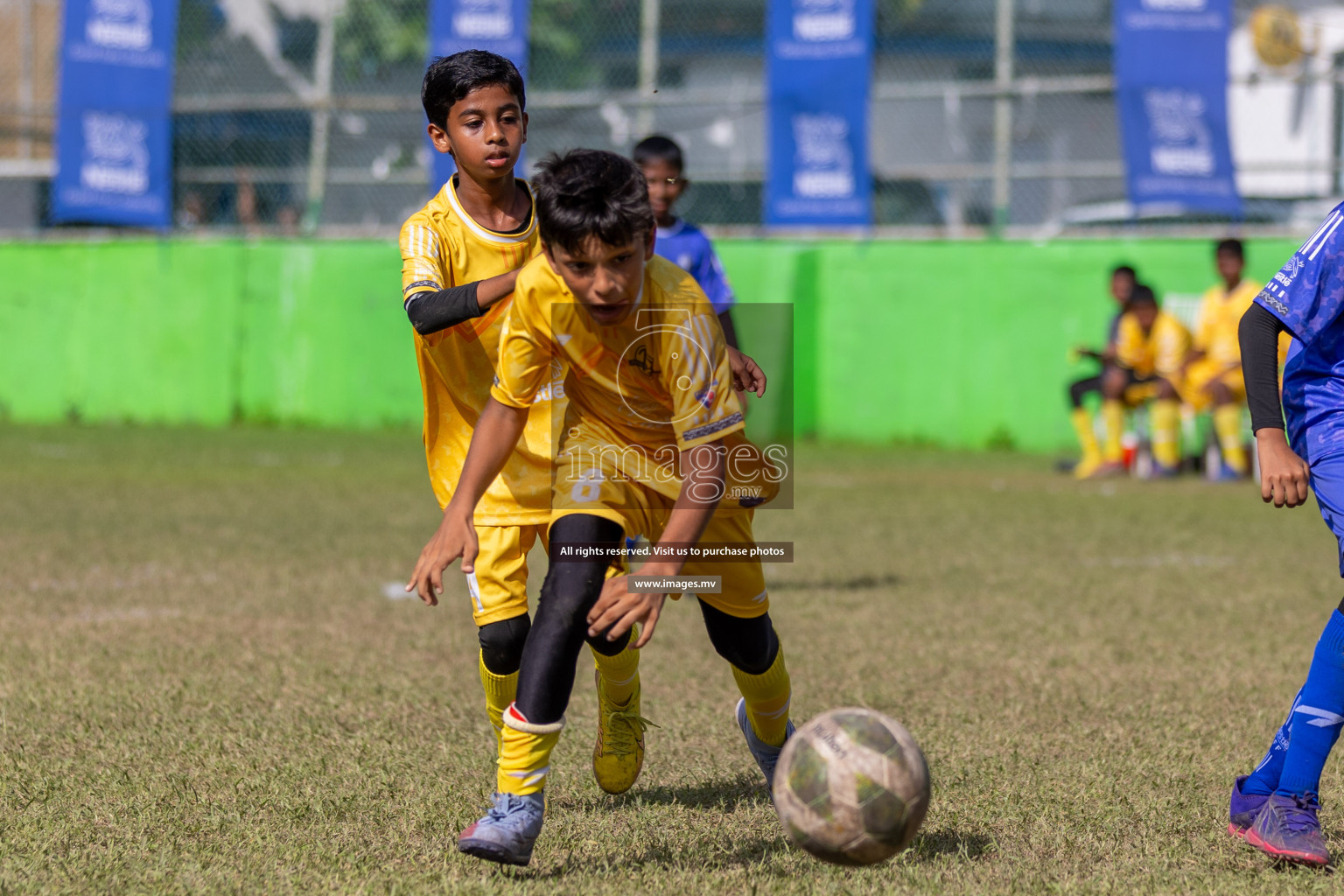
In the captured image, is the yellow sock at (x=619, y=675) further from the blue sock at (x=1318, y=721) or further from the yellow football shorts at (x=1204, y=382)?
the yellow football shorts at (x=1204, y=382)

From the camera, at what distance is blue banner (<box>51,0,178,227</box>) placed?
17000mm

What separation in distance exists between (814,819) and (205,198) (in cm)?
1604

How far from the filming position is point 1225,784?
4133 millimetres

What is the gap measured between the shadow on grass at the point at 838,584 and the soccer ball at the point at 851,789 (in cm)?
425

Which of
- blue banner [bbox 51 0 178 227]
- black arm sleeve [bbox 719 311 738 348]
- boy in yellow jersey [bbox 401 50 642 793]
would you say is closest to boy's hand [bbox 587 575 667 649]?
boy in yellow jersey [bbox 401 50 642 793]

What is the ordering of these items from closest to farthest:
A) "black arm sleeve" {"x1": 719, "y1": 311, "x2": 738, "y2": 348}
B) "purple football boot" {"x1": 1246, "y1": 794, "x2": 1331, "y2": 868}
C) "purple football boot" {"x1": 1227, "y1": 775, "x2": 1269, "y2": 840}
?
"purple football boot" {"x1": 1246, "y1": 794, "x2": 1331, "y2": 868} → "purple football boot" {"x1": 1227, "y1": 775, "x2": 1269, "y2": 840} → "black arm sleeve" {"x1": 719, "y1": 311, "x2": 738, "y2": 348}

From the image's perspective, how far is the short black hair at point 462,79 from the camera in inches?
159

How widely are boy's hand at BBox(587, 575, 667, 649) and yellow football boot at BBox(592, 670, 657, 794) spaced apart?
775mm

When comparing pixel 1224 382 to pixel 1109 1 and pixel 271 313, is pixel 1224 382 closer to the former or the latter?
pixel 1109 1

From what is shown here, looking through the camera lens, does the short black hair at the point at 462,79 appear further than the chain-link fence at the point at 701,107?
No

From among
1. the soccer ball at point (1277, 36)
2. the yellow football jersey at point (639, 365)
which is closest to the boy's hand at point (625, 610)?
the yellow football jersey at point (639, 365)

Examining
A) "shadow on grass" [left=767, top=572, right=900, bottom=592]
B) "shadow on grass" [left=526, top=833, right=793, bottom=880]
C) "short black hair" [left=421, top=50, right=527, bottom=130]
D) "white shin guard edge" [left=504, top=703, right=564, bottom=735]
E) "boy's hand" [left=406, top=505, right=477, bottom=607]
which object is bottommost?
"shadow on grass" [left=767, top=572, right=900, bottom=592]

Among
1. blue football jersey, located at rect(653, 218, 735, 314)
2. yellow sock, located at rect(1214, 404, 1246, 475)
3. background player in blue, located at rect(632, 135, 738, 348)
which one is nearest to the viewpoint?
background player in blue, located at rect(632, 135, 738, 348)

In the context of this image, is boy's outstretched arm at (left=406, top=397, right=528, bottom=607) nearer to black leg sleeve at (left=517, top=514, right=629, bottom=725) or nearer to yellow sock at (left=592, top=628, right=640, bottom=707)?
black leg sleeve at (left=517, top=514, right=629, bottom=725)
